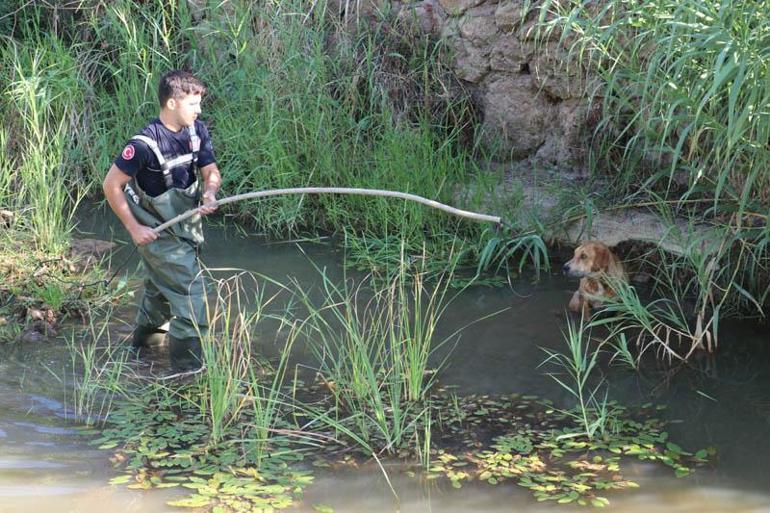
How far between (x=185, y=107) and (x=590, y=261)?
2404mm

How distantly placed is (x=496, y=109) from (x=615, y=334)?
2764 millimetres

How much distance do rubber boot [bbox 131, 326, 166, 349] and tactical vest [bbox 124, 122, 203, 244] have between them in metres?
0.57

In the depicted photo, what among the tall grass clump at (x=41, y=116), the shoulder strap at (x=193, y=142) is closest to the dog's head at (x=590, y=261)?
the shoulder strap at (x=193, y=142)

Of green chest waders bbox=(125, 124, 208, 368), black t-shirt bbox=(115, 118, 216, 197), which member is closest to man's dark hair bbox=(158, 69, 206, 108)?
black t-shirt bbox=(115, 118, 216, 197)

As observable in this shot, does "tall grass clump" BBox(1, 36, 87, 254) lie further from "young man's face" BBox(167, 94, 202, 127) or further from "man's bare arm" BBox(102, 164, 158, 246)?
"young man's face" BBox(167, 94, 202, 127)

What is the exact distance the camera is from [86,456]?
4184mm

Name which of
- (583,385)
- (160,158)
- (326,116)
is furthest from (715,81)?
(326,116)

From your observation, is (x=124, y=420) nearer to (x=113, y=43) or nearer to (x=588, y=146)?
(x=588, y=146)

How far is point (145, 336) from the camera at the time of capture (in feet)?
17.8

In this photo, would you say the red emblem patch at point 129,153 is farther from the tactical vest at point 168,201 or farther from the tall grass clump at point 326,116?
the tall grass clump at point 326,116

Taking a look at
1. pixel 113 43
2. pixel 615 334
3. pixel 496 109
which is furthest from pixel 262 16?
pixel 615 334

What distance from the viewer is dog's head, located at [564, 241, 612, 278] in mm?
5828

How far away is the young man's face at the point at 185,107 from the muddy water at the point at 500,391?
129cm

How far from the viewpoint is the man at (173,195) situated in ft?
16.4
